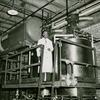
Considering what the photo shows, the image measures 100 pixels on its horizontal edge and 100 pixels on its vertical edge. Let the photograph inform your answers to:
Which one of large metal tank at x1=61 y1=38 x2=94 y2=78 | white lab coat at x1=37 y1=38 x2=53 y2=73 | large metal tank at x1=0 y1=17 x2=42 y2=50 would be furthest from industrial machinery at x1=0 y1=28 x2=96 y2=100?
large metal tank at x1=0 y1=17 x2=42 y2=50

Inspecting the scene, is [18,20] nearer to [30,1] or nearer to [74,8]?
[30,1]

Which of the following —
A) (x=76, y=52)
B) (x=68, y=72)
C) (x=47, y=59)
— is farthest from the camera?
(x=76, y=52)

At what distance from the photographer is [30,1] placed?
261 inches

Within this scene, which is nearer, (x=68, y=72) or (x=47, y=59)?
(x=47, y=59)

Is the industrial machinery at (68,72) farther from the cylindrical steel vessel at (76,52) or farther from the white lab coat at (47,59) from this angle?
the white lab coat at (47,59)

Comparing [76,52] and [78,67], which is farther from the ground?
[76,52]

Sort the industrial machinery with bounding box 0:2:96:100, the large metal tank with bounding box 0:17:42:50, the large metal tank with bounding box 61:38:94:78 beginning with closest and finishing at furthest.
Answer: the industrial machinery with bounding box 0:2:96:100, the large metal tank with bounding box 61:38:94:78, the large metal tank with bounding box 0:17:42:50

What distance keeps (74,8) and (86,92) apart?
11.4ft

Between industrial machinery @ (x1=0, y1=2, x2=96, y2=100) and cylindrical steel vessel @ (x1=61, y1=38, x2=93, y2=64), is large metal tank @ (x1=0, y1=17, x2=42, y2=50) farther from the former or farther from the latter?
cylindrical steel vessel @ (x1=61, y1=38, x2=93, y2=64)

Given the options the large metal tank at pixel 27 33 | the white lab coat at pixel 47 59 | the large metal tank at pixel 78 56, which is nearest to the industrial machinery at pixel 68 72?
the large metal tank at pixel 78 56

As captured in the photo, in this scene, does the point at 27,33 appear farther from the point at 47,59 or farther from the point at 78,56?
the point at 78,56

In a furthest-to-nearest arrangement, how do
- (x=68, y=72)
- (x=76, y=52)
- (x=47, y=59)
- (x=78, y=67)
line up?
1. (x=76, y=52)
2. (x=78, y=67)
3. (x=68, y=72)
4. (x=47, y=59)

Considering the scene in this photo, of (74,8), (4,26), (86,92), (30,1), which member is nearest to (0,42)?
(4,26)

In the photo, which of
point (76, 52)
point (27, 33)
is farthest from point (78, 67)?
point (27, 33)
